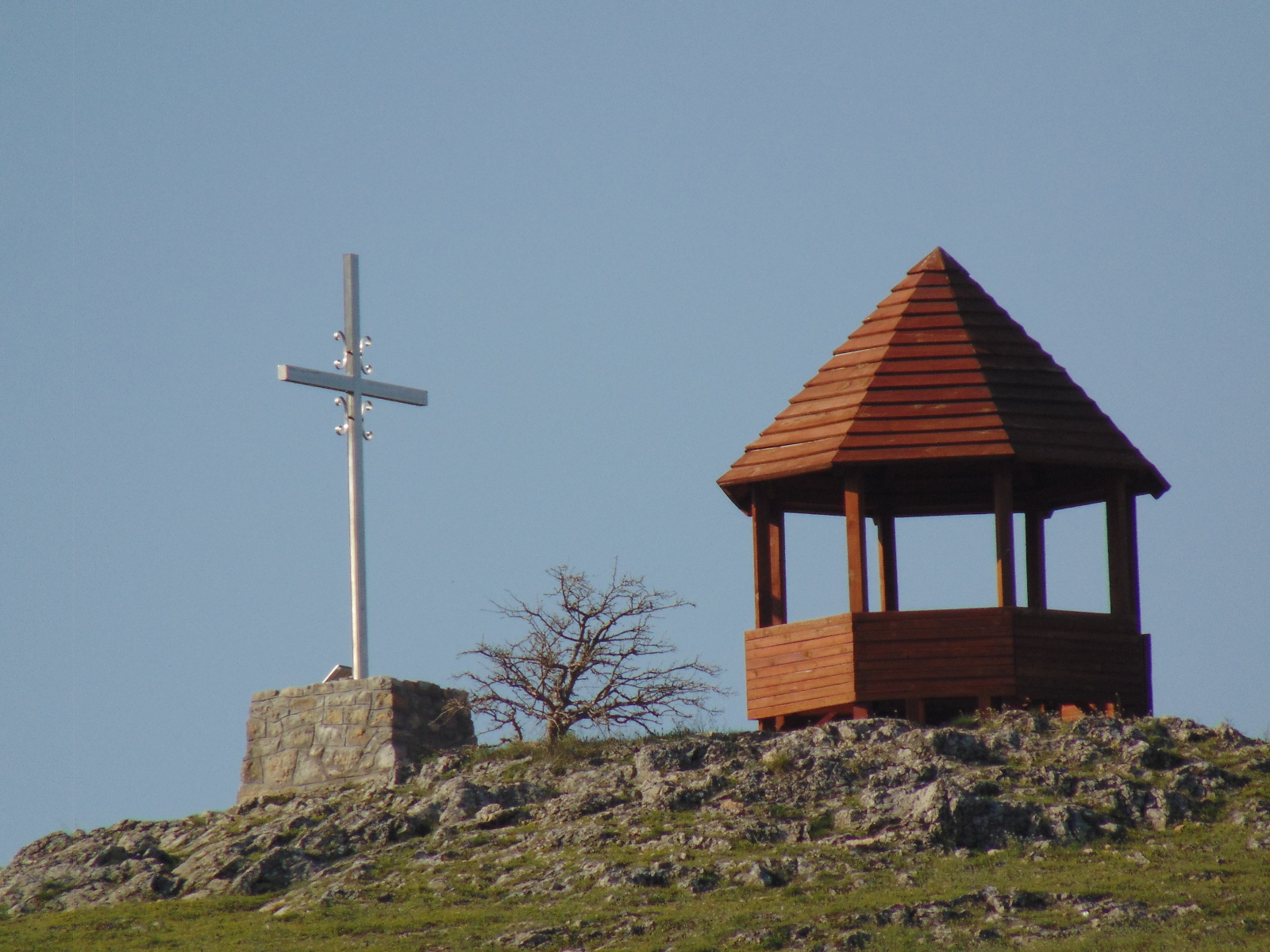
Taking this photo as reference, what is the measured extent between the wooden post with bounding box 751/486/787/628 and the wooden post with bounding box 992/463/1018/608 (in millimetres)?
2739

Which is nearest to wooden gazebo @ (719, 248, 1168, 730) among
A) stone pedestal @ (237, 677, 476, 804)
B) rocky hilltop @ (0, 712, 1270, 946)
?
rocky hilltop @ (0, 712, 1270, 946)

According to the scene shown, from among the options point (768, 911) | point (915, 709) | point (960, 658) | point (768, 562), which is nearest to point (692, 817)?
point (768, 911)

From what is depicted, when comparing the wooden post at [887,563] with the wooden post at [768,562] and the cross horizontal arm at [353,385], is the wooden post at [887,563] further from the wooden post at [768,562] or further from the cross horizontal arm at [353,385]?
the cross horizontal arm at [353,385]

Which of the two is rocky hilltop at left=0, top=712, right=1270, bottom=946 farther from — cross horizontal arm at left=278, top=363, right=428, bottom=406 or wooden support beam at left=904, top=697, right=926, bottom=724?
cross horizontal arm at left=278, top=363, right=428, bottom=406

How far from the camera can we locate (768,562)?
25.3m

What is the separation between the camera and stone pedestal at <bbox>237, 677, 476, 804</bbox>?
79.2 feet

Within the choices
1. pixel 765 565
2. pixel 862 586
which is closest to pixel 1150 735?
pixel 862 586

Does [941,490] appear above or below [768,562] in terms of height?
above

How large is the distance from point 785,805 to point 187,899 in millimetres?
6231

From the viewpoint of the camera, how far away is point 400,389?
26906 millimetres

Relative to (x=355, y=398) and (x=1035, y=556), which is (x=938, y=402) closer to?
→ (x=1035, y=556)

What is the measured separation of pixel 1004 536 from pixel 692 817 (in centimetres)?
571

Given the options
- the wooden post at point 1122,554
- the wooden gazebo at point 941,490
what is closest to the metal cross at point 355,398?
→ the wooden gazebo at point 941,490

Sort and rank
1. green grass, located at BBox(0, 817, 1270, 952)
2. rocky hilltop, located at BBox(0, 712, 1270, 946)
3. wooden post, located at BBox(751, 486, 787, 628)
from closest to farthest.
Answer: green grass, located at BBox(0, 817, 1270, 952) < rocky hilltop, located at BBox(0, 712, 1270, 946) < wooden post, located at BBox(751, 486, 787, 628)
